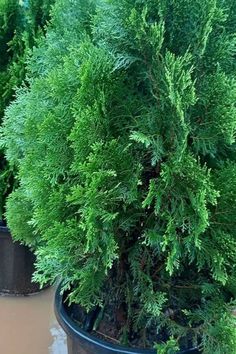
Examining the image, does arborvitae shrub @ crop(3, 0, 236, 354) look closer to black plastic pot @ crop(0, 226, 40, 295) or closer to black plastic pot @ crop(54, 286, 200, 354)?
black plastic pot @ crop(54, 286, 200, 354)

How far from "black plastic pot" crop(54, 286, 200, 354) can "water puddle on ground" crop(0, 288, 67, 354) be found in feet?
1.75

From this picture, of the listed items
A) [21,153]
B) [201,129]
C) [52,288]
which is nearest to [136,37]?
[201,129]

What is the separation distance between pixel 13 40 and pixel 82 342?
1429mm

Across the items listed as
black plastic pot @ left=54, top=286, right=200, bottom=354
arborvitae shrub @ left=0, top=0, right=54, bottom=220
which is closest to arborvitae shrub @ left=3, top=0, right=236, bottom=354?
black plastic pot @ left=54, top=286, right=200, bottom=354

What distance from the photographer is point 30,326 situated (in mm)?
2225

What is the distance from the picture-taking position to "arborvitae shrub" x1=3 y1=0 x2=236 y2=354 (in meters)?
1.20

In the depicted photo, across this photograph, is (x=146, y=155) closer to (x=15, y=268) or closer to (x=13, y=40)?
(x=13, y=40)

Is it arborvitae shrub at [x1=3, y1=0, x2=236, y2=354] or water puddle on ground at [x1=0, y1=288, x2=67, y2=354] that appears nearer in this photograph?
arborvitae shrub at [x1=3, y1=0, x2=236, y2=354]

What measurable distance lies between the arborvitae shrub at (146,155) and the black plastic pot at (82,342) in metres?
0.13

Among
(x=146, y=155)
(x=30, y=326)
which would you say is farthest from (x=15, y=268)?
(x=146, y=155)

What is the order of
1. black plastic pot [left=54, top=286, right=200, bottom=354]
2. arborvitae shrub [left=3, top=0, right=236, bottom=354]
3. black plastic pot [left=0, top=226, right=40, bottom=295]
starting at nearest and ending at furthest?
arborvitae shrub [left=3, top=0, right=236, bottom=354]
black plastic pot [left=54, top=286, right=200, bottom=354]
black plastic pot [left=0, top=226, right=40, bottom=295]

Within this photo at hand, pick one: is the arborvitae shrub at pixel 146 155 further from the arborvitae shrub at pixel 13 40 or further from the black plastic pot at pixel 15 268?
the black plastic pot at pixel 15 268

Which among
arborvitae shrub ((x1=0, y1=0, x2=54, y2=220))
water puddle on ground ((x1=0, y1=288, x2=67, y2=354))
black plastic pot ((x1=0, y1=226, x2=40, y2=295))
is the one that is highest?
arborvitae shrub ((x1=0, y1=0, x2=54, y2=220))

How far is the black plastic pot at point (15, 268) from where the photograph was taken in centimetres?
235
